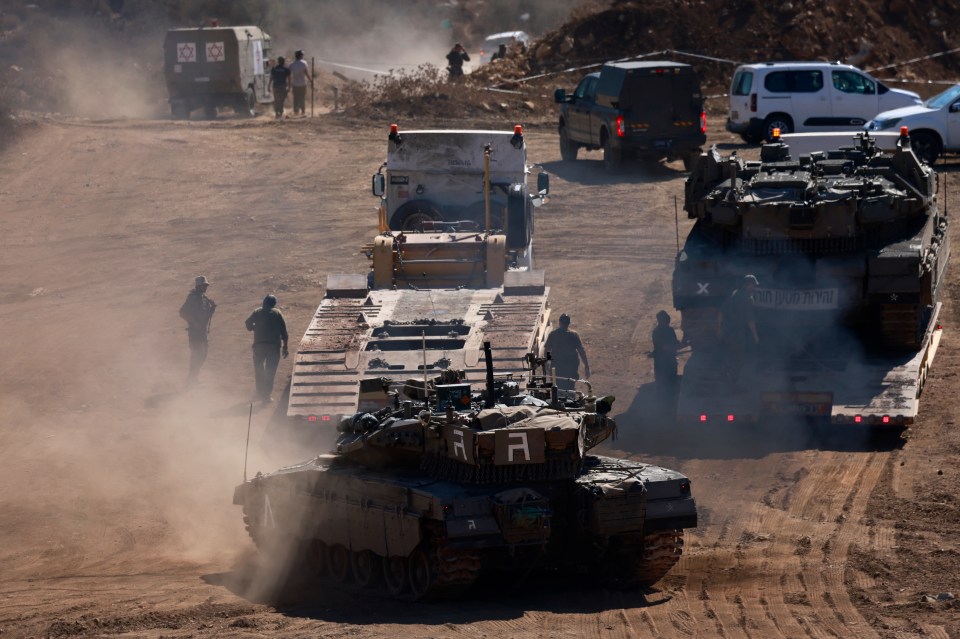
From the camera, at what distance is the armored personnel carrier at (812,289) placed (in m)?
17.6

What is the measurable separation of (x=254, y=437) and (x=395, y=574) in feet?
19.2

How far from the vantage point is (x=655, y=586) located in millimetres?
12703

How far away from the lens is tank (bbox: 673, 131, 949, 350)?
18000mm

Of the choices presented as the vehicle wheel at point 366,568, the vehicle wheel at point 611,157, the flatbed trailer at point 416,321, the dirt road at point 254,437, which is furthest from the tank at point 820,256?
the vehicle wheel at point 611,157

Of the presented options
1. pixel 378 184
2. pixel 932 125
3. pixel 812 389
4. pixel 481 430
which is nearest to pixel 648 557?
pixel 481 430

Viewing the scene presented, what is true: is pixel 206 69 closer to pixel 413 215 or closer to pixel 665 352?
pixel 413 215

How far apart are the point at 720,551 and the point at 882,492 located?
2.38 m

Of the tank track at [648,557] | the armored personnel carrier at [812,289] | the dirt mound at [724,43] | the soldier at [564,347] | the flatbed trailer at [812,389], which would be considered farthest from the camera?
the dirt mound at [724,43]

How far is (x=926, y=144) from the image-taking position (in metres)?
31.6

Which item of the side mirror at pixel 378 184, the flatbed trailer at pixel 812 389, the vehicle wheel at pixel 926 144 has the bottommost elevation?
the flatbed trailer at pixel 812 389

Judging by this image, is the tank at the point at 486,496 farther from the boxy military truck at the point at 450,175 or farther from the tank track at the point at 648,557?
the boxy military truck at the point at 450,175

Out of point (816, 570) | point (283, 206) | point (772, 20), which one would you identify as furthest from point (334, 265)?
point (772, 20)

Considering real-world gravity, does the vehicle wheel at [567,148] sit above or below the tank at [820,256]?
above

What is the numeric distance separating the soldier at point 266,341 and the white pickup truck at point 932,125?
1607cm
